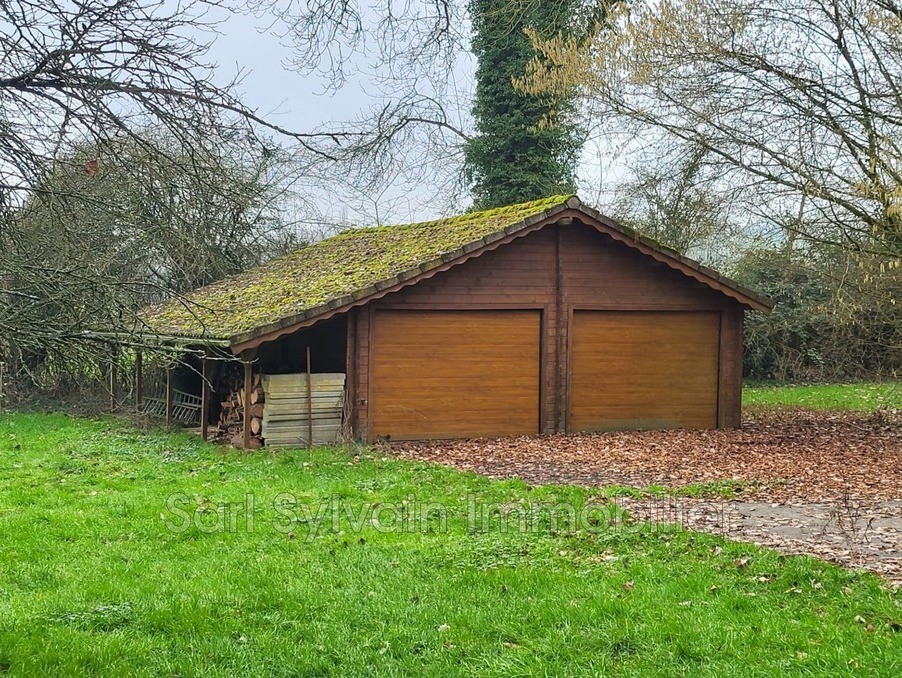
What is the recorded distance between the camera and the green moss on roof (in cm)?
1625

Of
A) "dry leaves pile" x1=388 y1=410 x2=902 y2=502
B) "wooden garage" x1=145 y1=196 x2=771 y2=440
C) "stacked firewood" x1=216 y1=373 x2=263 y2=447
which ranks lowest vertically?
"dry leaves pile" x1=388 y1=410 x2=902 y2=502

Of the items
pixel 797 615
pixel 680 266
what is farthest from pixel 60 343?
pixel 680 266

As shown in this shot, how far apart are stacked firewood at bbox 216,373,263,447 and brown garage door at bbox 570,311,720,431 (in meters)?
6.00

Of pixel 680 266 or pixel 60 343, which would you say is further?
pixel 680 266

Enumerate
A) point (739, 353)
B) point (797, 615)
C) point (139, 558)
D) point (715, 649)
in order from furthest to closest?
1. point (739, 353)
2. point (139, 558)
3. point (797, 615)
4. point (715, 649)

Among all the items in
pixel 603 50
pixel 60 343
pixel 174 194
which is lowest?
pixel 60 343

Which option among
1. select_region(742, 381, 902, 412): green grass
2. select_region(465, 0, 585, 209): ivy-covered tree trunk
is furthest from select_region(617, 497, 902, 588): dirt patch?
select_region(465, 0, 585, 209): ivy-covered tree trunk

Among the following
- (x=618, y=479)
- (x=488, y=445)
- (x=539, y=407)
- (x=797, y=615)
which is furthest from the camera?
(x=539, y=407)

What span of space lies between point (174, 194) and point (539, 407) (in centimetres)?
1304

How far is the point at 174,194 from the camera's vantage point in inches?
232

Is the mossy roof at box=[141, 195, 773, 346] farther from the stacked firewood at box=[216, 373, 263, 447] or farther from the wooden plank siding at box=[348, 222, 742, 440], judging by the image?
the stacked firewood at box=[216, 373, 263, 447]

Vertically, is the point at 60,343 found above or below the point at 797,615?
above

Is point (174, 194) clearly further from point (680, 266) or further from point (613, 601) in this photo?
point (680, 266)

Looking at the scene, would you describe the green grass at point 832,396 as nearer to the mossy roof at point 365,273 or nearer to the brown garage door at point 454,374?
the mossy roof at point 365,273
